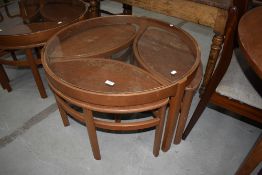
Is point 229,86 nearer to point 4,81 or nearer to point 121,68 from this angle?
point 121,68

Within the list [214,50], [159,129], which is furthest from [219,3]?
[159,129]

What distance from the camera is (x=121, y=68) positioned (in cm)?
125

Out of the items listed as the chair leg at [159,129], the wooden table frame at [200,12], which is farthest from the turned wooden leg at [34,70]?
the chair leg at [159,129]

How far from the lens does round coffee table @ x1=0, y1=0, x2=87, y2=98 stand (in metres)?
1.54

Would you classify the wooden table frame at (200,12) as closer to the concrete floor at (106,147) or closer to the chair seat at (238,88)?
the chair seat at (238,88)

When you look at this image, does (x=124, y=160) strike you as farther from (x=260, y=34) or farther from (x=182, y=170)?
(x=260, y=34)

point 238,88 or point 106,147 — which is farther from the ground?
point 238,88

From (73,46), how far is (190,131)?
0.98 metres

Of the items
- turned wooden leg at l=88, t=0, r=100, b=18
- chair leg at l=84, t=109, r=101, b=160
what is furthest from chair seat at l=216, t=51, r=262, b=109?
turned wooden leg at l=88, t=0, r=100, b=18

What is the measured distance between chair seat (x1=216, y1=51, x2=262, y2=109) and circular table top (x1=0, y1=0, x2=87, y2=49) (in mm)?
1122

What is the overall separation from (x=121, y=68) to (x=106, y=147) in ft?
1.91

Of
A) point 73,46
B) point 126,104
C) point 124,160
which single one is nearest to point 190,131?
point 124,160

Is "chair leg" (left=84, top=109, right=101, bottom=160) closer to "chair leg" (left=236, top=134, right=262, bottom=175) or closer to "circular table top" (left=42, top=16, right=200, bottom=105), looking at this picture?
"circular table top" (left=42, top=16, right=200, bottom=105)

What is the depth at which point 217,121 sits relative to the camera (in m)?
1.72
